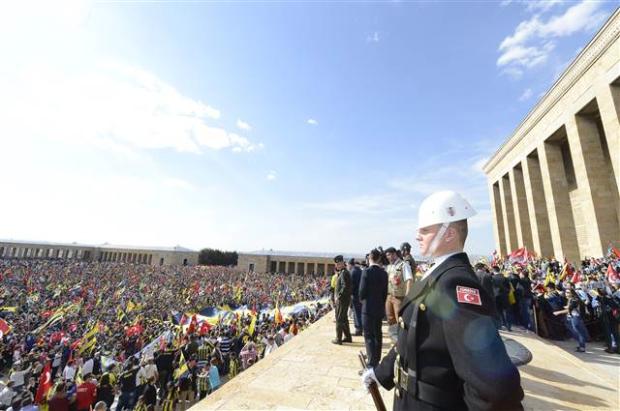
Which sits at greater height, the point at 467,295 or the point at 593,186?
the point at 593,186

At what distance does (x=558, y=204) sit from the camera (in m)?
17.7

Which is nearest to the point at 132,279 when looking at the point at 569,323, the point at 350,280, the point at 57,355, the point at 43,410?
the point at 57,355

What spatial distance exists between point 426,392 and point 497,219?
3043cm

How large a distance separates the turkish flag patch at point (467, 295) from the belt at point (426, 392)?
1.70 ft

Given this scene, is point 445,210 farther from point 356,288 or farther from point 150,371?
point 150,371

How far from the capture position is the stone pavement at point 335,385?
12.3ft

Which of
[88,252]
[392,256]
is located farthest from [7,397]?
[88,252]

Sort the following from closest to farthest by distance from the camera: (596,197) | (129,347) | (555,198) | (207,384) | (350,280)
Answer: (350,280), (207,384), (129,347), (596,197), (555,198)

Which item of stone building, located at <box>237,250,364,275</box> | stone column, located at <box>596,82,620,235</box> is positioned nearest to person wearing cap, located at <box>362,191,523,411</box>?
stone column, located at <box>596,82,620,235</box>

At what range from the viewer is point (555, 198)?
17.8 m

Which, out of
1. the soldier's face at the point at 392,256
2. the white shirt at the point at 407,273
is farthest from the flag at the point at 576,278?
the white shirt at the point at 407,273

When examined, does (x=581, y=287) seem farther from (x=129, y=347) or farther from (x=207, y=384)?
(x=129, y=347)

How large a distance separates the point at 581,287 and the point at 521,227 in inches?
609

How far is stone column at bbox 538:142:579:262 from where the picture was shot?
1706cm
